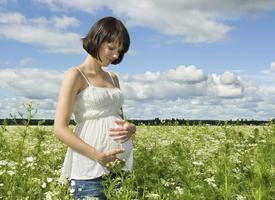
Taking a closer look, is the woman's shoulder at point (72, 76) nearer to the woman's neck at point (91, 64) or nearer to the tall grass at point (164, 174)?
the woman's neck at point (91, 64)

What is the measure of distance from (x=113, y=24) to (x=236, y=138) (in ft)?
19.2

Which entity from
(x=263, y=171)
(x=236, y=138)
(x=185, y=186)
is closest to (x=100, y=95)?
(x=185, y=186)

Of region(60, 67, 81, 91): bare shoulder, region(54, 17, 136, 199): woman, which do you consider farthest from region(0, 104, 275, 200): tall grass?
region(60, 67, 81, 91): bare shoulder

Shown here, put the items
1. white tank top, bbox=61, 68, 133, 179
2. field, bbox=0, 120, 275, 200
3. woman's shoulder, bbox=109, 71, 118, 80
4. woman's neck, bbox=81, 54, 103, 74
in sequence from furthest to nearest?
woman's shoulder, bbox=109, 71, 118, 80 → field, bbox=0, 120, 275, 200 → woman's neck, bbox=81, 54, 103, 74 → white tank top, bbox=61, 68, 133, 179

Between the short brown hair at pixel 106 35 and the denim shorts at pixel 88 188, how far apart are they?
92 cm

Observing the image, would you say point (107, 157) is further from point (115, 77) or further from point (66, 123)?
point (115, 77)

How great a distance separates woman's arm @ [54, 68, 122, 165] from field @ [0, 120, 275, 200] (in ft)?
0.84

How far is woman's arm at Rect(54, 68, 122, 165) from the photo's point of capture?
11.8 feet

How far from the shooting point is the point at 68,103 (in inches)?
143

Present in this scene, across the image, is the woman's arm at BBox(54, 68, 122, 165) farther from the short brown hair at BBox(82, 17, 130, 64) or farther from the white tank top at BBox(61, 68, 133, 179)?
the short brown hair at BBox(82, 17, 130, 64)

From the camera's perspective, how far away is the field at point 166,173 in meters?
3.99

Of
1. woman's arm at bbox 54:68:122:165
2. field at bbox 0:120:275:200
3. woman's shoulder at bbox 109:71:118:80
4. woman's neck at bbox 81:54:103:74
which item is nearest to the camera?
woman's arm at bbox 54:68:122:165

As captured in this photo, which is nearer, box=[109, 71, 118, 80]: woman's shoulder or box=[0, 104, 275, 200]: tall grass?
box=[0, 104, 275, 200]: tall grass

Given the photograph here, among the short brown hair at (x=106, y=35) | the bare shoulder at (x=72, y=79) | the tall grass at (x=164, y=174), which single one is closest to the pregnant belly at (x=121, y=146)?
the tall grass at (x=164, y=174)
